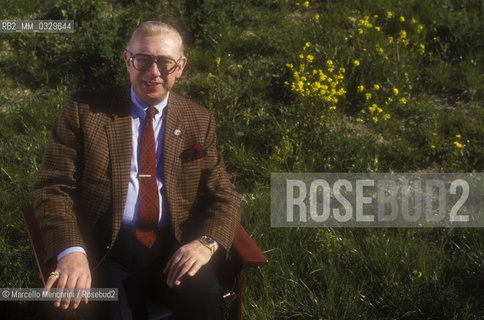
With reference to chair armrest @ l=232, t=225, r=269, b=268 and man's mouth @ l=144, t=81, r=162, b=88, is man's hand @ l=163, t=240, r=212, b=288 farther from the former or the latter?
man's mouth @ l=144, t=81, r=162, b=88

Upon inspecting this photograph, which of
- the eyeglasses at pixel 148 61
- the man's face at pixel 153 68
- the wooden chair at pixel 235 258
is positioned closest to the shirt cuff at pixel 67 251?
the wooden chair at pixel 235 258

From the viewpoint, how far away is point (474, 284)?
11.5ft

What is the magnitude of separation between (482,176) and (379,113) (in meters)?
1.03

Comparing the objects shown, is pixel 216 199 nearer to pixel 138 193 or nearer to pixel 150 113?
pixel 138 193

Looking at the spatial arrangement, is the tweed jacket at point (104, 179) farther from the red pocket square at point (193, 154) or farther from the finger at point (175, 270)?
the finger at point (175, 270)

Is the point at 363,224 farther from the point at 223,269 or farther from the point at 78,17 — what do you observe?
the point at 78,17

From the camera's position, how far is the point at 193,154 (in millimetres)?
3209

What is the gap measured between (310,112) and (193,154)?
1.78 metres

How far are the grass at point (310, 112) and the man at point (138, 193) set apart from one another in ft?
2.14

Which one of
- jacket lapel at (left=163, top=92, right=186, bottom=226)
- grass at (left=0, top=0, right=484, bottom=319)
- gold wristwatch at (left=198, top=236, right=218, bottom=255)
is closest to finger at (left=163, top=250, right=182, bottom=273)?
gold wristwatch at (left=198, top=236, right=218, bottom=255)

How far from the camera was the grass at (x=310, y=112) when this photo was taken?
351cm

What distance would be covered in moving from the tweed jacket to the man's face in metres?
0.12

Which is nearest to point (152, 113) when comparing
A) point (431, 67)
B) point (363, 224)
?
point (363, 224)

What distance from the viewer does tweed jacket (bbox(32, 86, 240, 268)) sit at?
298cm
